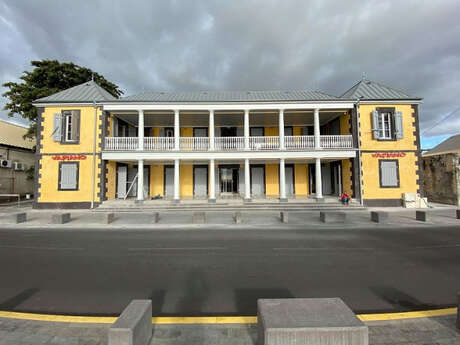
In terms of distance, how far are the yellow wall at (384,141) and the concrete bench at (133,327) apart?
16.9 meters

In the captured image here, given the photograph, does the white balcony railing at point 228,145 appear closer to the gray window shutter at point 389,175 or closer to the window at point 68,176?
the window at point 68,176

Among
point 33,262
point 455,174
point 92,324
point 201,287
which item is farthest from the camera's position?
point 455,174

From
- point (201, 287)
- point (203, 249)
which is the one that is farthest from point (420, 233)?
point (201, 287)

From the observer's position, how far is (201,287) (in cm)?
395

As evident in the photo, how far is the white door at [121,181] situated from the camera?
669 inches

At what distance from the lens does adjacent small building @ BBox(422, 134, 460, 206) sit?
15.2m

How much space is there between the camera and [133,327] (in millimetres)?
2053

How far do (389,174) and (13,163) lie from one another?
32.5 metres

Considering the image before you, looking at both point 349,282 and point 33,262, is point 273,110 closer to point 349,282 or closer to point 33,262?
point 349,282

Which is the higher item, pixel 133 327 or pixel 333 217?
pixel 133 327

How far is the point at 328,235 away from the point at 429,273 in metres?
3.61

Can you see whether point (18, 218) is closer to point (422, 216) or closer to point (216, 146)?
point (216, 146)

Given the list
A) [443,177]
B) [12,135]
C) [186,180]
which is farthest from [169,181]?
[443,177]

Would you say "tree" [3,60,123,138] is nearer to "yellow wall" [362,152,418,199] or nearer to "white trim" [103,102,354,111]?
"white trim" [103,102,354,111]
